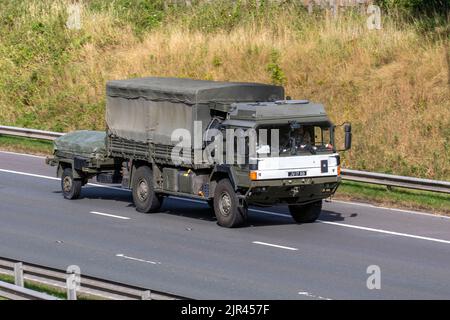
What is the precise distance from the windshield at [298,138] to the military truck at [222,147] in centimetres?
2

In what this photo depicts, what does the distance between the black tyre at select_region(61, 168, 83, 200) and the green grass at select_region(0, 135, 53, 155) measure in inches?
319

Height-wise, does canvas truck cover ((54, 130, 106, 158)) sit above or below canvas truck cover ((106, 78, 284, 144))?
below

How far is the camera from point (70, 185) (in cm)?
2706

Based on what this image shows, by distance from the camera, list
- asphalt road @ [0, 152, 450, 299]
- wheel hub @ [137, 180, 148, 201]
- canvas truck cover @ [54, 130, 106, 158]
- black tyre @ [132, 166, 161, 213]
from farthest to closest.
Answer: canvas truck cover @ [54, 130, 106, 158], wheel hub @ [137, 180, 148, 201], black tyre @ [132, 166, 161, 213], asphalt road @ [0, 152, 450, 299]

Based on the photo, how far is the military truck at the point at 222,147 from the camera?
73.5ft

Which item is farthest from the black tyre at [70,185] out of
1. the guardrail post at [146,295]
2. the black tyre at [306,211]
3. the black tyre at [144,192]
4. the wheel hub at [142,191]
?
the guardrail post at [146,295]

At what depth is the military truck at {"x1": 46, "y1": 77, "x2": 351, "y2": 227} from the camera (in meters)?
22.4

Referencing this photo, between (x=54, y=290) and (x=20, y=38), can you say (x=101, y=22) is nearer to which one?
(x=20, y=38)

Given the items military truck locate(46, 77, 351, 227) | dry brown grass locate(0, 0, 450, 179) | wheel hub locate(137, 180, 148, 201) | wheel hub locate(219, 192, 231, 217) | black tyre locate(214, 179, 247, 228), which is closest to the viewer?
military truck locate(46, 77, 351, 227)

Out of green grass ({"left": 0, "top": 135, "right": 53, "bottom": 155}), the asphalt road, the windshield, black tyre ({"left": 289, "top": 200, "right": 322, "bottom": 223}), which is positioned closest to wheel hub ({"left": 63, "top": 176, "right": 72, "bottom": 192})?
the asphalt road

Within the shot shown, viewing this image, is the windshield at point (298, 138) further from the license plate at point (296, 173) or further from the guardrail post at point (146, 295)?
the guardrail post at point (146, 295)

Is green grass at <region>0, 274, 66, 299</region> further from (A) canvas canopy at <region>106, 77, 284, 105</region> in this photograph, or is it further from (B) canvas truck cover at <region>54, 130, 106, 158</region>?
(B) canvas truck cover at <region>54, 130, 106, 158</region>

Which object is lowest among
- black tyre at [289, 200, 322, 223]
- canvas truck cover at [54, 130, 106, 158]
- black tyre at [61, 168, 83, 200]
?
black tyre at [289, 200, 322, 223]

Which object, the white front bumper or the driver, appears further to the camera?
the driver
